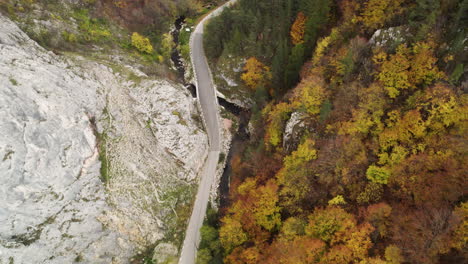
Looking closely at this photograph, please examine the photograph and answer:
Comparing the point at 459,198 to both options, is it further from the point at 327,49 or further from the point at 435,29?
the point at 327,49

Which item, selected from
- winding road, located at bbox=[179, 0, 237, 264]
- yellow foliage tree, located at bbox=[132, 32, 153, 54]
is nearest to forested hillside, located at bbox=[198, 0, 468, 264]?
winding road, located at bbox=[179, 0, 237, 264]

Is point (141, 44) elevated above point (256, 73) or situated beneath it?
elevated above

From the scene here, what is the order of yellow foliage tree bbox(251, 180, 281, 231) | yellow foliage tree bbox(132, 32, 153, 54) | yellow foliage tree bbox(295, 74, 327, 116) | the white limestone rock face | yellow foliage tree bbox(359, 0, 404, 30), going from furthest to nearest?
yellow foliage tree bbox(132, 32, 153, 54) < yellow foliage tree bbox(295, 74, 327, 116) < the white limestone rock face < yellow foliage tree bbox(359, 0, 404, 30) < yellow foliage tree bbox(251, 180, 281, 231)

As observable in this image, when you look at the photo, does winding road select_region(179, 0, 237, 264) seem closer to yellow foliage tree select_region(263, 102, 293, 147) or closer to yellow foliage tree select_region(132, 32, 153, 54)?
yellow foliage tree select_region(132, 32, 153, 54)

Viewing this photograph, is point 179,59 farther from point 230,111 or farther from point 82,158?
point 82,158

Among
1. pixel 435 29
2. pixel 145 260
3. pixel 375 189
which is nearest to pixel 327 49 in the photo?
pixel 435 29

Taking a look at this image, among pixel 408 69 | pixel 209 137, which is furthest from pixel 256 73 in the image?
pixel 408 69
